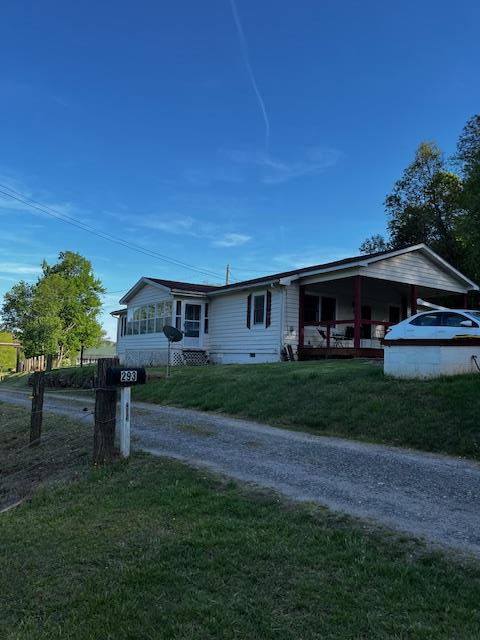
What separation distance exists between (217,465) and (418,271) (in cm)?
1597

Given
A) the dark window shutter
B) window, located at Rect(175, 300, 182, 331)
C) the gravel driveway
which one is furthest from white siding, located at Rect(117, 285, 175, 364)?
the gravel driveway

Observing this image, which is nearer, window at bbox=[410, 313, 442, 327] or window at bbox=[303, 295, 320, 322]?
window at bbox=[410, 313, 442, 327]

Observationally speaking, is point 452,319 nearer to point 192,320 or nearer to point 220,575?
point 220,575

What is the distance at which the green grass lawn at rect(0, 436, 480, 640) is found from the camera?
2986 mm

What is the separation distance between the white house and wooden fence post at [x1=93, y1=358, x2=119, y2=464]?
11.9 m

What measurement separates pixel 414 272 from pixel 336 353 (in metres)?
4.80

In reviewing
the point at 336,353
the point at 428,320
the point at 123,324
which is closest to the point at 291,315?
the point at 336,353

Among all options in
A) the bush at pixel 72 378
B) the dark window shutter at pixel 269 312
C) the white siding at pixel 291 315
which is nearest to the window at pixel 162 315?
the bush at pixel 72 378

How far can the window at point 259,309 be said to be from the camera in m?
21.0

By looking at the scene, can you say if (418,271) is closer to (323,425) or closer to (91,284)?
(323,425)

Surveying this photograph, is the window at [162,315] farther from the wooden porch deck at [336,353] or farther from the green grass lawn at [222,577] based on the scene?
the green grass lawn at [222,577]

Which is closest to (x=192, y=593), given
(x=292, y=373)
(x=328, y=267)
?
(x=292, y=373)

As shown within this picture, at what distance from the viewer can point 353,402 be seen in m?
10.1

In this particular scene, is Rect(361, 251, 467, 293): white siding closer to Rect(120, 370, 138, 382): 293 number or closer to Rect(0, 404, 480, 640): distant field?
Rect(120, 370, 138, 382): 293 number
